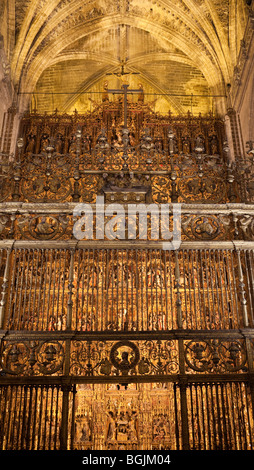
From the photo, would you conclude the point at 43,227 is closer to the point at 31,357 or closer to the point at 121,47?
the point at 31,357

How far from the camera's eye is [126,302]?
280 inches

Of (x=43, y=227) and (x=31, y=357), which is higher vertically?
(x=43, y=227)

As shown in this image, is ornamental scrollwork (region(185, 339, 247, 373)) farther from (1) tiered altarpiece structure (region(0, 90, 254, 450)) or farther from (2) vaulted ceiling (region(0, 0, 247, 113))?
(2) vaulted ceiling (region(0, 0, 247, 113))

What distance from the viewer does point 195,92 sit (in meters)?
17.4

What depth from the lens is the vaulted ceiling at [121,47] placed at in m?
14.1

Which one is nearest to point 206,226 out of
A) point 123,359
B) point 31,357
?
point 123,359

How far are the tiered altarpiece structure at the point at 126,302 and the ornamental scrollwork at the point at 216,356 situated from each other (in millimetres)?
22

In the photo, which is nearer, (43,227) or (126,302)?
(126,302)

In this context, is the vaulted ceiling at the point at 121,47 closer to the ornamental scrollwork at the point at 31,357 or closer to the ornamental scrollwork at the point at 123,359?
the ornamental scrollwork at the point at 31,357

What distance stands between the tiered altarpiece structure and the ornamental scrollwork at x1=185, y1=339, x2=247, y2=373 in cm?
2

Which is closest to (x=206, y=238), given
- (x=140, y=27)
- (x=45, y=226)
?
(x=45, y=226)

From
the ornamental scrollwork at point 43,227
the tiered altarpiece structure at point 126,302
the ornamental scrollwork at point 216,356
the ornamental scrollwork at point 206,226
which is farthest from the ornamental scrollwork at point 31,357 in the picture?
the ornamental scrollwork at point 206,226

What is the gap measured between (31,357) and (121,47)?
44.2ft
